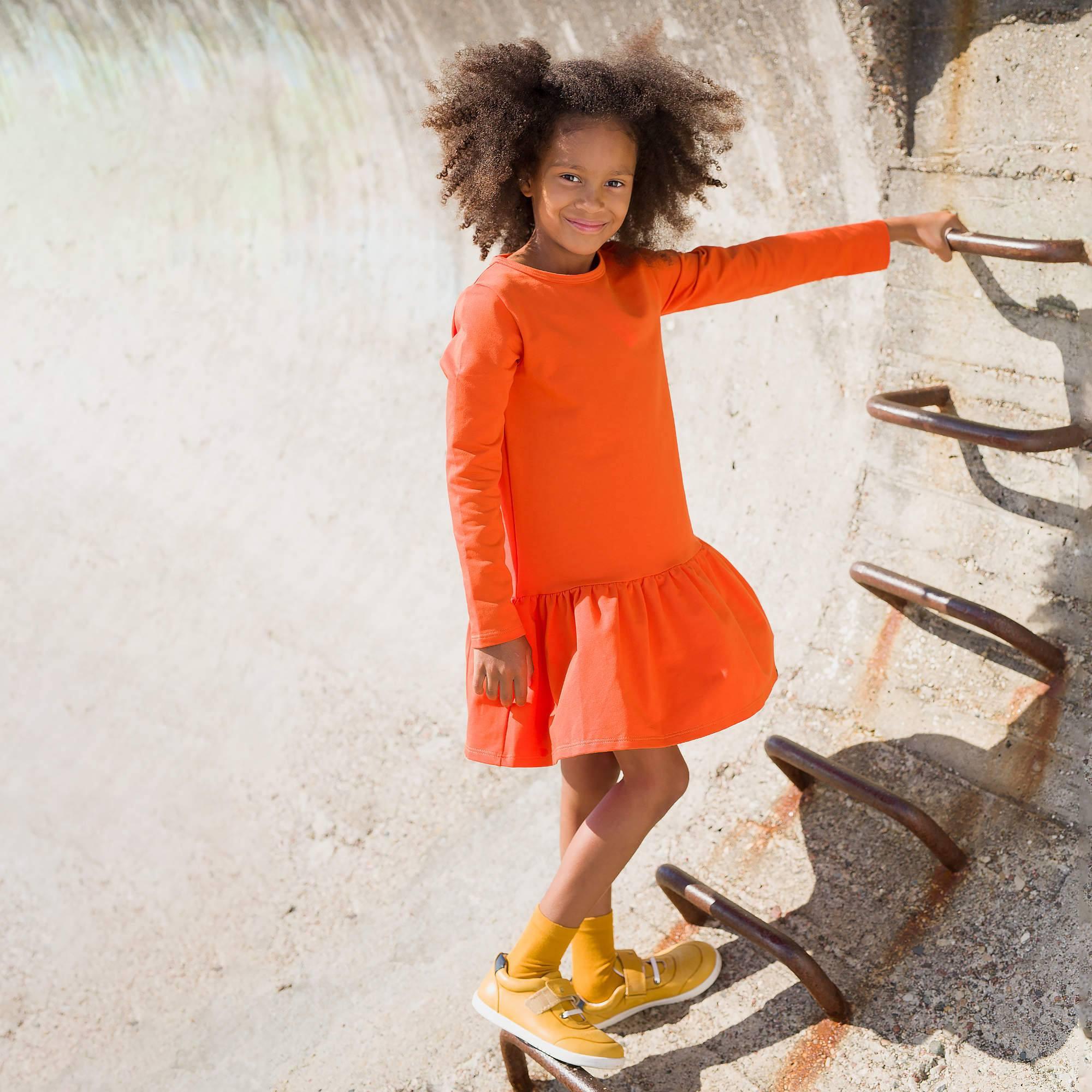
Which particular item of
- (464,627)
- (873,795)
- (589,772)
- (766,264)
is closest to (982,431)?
(766,264)

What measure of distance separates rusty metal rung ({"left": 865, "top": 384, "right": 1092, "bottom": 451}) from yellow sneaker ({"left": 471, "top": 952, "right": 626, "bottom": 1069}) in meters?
1.06

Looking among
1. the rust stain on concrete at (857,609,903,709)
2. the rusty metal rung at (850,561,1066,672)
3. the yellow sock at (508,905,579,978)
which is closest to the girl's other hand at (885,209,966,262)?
the rusty metal rung at (850,561,1066,672)

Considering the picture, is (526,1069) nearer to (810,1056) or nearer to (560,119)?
(810,1056)

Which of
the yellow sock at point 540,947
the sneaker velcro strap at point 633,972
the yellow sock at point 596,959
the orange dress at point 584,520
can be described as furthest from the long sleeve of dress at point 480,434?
the sneaker velcro strap at point 633,972

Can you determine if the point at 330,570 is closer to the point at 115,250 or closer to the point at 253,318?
the point at 253,318

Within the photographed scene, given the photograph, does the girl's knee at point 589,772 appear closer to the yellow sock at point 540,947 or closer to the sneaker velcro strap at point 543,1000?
the yellow sock at point 540,947

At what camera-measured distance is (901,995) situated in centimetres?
176

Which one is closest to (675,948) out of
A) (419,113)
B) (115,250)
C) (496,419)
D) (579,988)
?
(579,988)

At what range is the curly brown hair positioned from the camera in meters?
1.56

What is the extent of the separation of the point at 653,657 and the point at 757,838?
0.69 m

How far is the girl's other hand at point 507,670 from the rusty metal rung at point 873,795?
0.61 metres

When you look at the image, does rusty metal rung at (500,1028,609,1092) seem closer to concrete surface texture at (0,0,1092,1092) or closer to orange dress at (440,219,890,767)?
concrete surface texture at (0,0,1092,1092)

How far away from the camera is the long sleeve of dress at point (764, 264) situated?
1728 millimetres

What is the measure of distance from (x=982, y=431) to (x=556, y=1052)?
1152 mm
